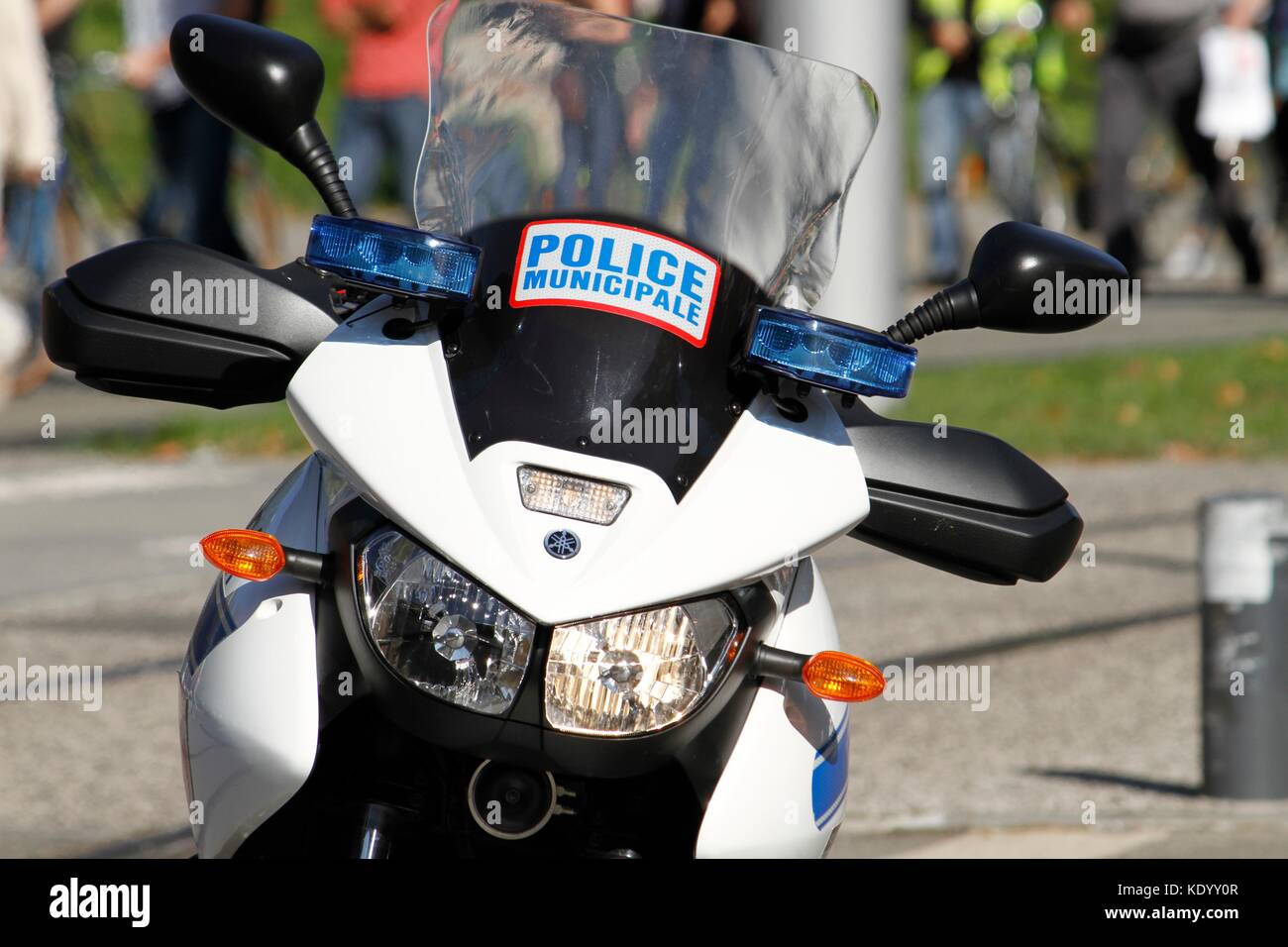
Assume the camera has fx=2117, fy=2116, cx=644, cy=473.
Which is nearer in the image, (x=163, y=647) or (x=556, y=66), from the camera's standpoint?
(x=556, y=66)

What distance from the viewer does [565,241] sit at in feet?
7.52

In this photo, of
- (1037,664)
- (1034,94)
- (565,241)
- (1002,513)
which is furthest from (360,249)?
(1034,94)

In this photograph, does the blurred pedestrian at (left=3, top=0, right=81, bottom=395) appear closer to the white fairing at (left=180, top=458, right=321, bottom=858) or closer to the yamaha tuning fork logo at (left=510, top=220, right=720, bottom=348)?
the white fairing at (left=180, top=458, right=321, bottom=858)

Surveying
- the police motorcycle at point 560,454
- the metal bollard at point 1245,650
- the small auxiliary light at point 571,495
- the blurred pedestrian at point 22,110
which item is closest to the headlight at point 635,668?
the police motorcycle at point 560,454

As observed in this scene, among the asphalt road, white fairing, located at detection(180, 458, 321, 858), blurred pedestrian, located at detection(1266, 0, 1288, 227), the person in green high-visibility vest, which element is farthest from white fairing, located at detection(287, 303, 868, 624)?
blurred pedestrian, located at detection(1266, 0, 1288, 227)

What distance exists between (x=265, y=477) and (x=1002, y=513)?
246 inches

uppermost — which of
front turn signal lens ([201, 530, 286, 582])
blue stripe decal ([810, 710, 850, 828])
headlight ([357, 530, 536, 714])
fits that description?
front turn signal lens ([201, 530, 286, 582])

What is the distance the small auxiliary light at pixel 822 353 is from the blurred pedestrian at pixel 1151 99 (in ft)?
38.6

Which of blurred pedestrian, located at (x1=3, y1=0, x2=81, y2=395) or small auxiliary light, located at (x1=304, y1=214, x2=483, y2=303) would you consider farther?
blurred pedestrian, located at (x1=3, y1=0, x2=81, y2=395)

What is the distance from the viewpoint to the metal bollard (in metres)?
4.41

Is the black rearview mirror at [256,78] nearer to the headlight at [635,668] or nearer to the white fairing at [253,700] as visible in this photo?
the white fairing at [253,700]

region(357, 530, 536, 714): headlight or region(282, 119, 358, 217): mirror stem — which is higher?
region(282, 119, 358, 217): mirror stem

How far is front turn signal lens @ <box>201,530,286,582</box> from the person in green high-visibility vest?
462 inches

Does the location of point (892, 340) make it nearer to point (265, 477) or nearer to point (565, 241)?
point (565, 241)
